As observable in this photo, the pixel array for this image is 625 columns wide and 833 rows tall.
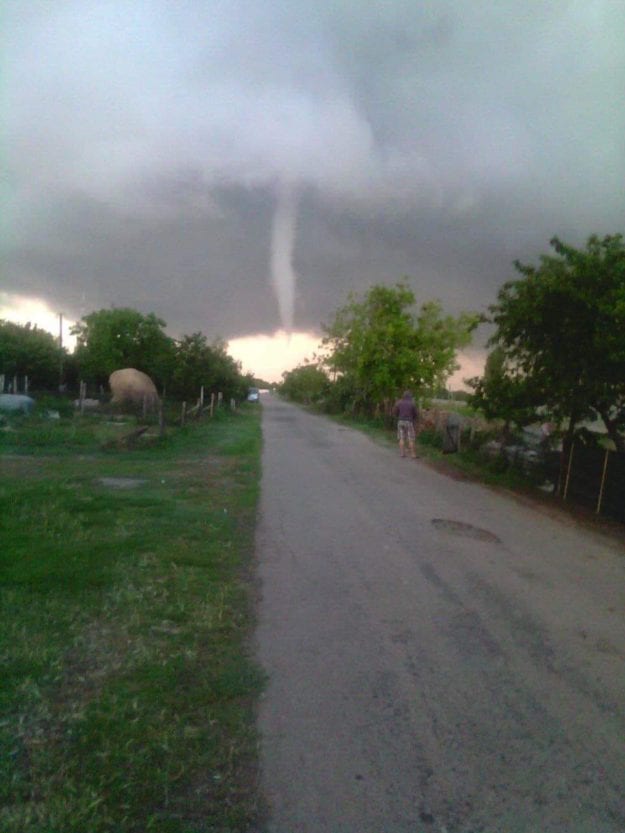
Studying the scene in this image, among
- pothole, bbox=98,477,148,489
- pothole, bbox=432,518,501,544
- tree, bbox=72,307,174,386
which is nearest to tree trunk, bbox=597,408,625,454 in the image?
pothole, bbox=432,518,501,544

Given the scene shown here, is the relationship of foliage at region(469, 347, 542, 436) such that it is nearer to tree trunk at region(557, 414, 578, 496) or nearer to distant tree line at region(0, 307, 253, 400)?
tree trunk at region(557, 414, 578, 496)

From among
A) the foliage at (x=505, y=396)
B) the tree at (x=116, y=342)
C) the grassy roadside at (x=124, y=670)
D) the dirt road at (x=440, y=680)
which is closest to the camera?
the grassy roadside at (x=124, y=670)

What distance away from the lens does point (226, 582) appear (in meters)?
8.12

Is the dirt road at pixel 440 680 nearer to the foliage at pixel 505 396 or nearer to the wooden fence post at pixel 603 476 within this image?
the wooden fence post at pixel 603 476

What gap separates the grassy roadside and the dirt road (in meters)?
0.29

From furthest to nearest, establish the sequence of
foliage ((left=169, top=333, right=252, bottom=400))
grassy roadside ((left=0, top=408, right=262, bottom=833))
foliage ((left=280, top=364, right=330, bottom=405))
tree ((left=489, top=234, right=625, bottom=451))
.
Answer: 1. foliage ((left=280, top=364, right=330, bottom=405))
2. foliage ((left=169, top=333, right=252, bottom=400))
3. tree ((left=489, top=234, right=625, bottom=451))
4. grassy roadside ((left=0, top=408, right=262, bottom=833))

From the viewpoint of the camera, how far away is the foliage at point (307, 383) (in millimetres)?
76450

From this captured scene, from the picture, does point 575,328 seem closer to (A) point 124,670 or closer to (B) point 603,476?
(B) point 603,476

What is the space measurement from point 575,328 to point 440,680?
407 inches

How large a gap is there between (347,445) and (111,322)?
121 feet

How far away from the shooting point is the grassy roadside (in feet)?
13.0

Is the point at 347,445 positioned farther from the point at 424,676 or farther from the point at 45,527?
the point at 424,676

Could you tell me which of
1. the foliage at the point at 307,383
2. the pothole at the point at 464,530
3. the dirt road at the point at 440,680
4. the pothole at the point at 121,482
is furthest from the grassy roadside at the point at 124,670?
the foliage at the point at 307,383

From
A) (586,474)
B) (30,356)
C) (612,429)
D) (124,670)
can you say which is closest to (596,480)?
(586,474)
